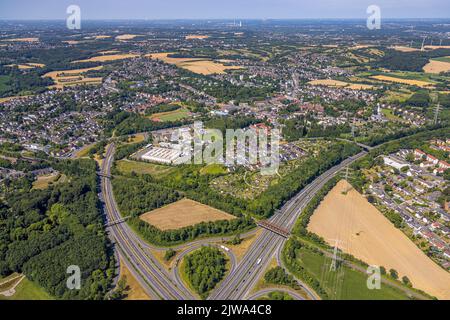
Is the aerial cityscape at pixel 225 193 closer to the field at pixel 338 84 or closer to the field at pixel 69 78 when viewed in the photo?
the field at pixel 338 84

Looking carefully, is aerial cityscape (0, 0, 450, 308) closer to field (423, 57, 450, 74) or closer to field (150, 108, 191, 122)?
field (150, 108, 191, 122)

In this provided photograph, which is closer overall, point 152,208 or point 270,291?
point 270,291

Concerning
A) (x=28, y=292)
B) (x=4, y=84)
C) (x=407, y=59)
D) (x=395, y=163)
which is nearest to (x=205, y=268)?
(x=28, y=292)

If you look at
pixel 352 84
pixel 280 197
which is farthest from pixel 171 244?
pixel 352 84

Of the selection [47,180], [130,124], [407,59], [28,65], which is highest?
[407,59]

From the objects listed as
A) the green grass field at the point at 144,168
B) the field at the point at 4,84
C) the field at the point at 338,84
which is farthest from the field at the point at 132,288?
the field at the point at 338,84

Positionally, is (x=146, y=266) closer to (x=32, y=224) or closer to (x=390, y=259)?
(x=32, y=224)

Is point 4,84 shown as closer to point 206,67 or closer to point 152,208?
point 206,67
